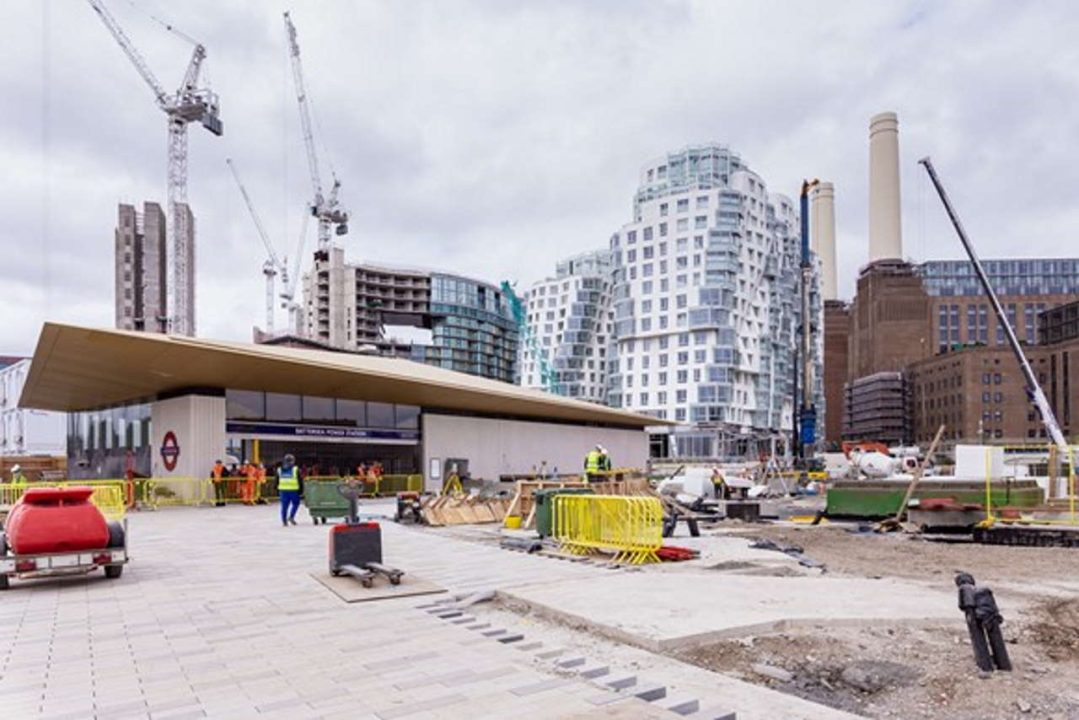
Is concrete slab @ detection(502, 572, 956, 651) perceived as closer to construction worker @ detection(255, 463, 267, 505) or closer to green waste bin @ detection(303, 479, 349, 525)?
green waste bin @ detection(303, 479, 349, 525)

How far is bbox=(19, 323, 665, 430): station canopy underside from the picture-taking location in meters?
24.2

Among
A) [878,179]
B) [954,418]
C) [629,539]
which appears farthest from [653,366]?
[629,539]

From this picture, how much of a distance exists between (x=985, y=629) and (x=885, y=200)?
176 m

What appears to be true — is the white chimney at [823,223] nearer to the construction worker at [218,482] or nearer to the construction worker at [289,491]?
the construction worker at [218,482]

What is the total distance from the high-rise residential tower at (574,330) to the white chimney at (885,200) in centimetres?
5958

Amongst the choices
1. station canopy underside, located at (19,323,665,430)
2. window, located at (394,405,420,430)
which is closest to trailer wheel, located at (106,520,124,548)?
station canopy underside, located at (19,323,665,430)

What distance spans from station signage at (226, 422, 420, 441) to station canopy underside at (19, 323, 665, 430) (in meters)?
1.49

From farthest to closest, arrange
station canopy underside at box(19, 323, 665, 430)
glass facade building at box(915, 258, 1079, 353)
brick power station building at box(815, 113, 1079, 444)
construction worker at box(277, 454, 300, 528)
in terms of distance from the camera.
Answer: glass facade building at box(915, 258, 1079, 353)
brick power station building at box(815, 113, 1079, 444)
station canopy underside at box(19, 323, 665, 430)
construction worker at box(277, 454, 300, 528)

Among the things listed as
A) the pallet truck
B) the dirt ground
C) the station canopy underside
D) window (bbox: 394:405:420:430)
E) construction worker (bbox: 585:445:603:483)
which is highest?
the station canopy underside

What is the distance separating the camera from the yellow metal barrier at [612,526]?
1275cm

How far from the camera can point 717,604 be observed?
882cm

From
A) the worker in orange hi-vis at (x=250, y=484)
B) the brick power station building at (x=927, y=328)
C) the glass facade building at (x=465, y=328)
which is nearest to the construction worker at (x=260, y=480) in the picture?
the worker in orange hi-vis at (x=250, y=484)

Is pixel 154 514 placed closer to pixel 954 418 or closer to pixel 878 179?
pixel 954 418

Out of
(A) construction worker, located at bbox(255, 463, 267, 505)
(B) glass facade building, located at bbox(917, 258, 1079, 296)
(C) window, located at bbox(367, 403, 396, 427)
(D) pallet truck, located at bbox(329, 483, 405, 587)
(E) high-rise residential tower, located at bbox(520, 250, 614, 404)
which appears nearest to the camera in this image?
(D) pallet truck, located at bbox(329, 483, 405, 587)
